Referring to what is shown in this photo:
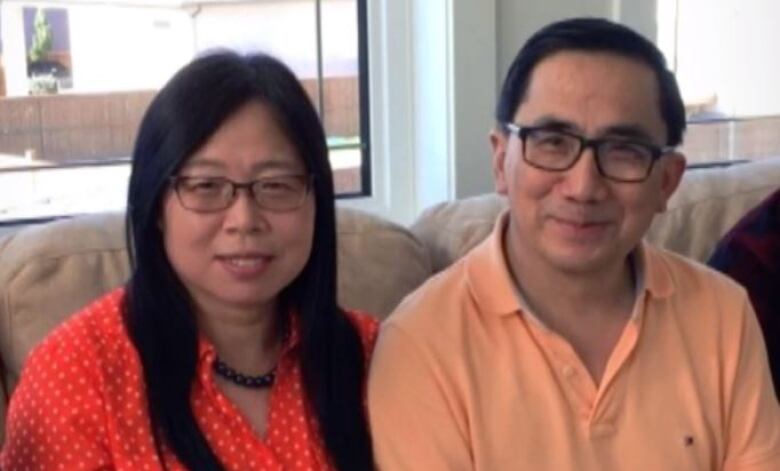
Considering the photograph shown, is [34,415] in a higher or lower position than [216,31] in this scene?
lower

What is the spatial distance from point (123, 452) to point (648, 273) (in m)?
0.71

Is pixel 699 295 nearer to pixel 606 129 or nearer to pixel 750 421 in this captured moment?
pixel 750 421

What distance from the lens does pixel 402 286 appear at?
199 cm

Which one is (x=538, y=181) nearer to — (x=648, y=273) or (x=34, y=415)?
(x=648, y=273)

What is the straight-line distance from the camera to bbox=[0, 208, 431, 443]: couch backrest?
1.76m

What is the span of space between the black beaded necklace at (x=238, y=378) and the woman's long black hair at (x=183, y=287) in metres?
0.04

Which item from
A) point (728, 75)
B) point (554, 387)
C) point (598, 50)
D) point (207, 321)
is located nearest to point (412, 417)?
point (554, 387)

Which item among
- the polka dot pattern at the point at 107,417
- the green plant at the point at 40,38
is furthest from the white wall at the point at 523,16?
the polka dot pattern at the point at 107,417

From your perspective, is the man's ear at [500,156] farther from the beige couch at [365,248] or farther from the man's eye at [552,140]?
the beige couch at [365,248]

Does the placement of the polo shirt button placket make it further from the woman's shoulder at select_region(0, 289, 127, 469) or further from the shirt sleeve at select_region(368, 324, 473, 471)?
the woman's shoulder at select_region(0, 289, 127, 469)

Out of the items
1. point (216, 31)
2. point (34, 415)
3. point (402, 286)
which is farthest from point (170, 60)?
point (34, 415)

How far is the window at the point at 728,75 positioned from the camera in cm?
288

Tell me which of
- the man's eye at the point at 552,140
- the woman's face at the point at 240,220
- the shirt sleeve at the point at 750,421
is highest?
the man's eye at the point at 552,140

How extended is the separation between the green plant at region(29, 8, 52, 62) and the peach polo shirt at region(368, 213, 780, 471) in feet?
3.60
